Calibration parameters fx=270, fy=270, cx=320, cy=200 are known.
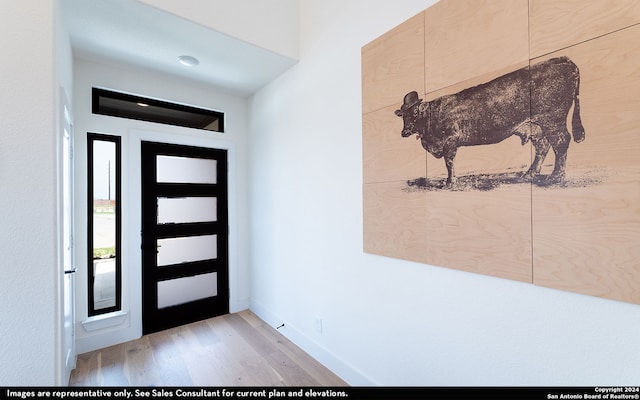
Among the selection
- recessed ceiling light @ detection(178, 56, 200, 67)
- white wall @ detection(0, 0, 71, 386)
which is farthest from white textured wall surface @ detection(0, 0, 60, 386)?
recessed ceiling light @ detection(178, 56, 200, 67)

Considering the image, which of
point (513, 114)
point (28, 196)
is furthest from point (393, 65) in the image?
point (28, 196)

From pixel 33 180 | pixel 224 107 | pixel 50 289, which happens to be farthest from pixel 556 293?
pixel 224 107

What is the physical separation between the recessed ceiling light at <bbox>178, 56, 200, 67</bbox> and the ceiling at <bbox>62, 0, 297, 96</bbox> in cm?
5

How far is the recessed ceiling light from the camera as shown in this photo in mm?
2672

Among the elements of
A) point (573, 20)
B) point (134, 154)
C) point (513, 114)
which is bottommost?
point (513, 114)

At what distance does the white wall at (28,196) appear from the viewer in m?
1.42

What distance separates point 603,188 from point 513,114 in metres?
0.47

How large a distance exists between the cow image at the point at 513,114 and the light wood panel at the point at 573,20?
0.27ft

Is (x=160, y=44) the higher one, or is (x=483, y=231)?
(x=160, y=44)

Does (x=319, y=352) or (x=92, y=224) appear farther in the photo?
(x=92, y=224)

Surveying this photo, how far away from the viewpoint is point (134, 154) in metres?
2.92

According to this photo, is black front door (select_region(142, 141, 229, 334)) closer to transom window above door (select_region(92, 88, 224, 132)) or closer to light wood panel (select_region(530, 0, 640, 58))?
transom window above door (select_region(92, 88, 224, 132))

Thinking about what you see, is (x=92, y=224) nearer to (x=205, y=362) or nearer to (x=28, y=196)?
(x=28, y=196)
